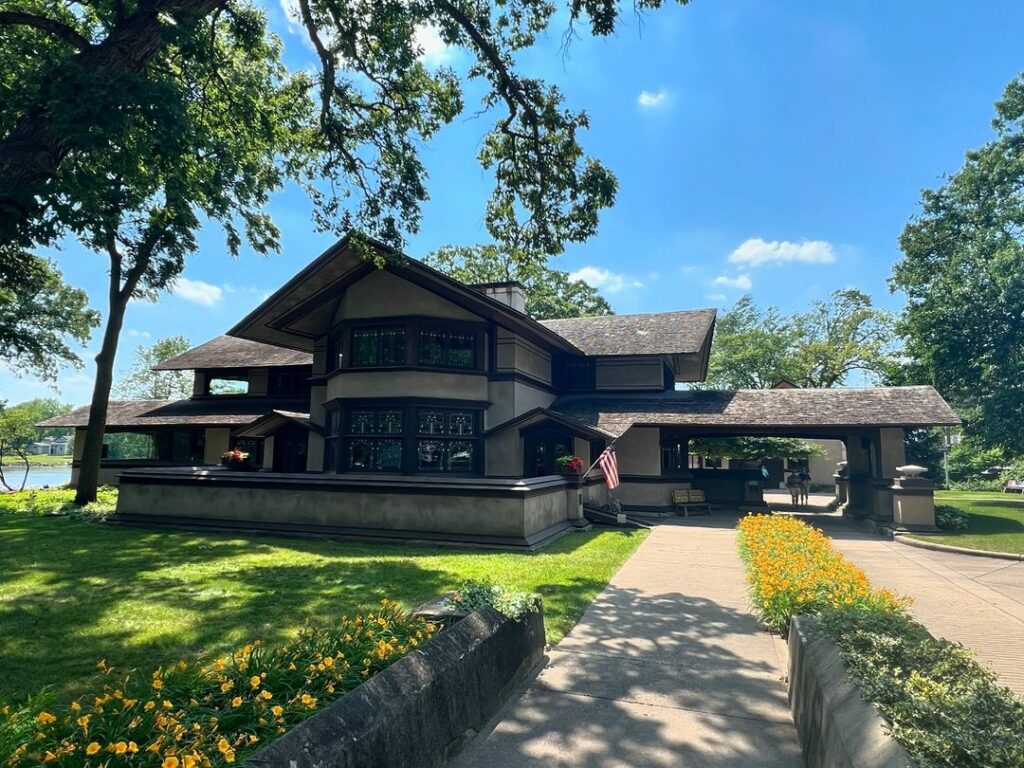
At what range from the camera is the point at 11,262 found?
1533 cm

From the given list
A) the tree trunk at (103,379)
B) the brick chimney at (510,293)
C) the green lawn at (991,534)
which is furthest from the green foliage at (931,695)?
the tree trunk at (103,379)

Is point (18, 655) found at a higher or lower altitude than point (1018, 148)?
lower

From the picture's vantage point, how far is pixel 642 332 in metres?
26.6

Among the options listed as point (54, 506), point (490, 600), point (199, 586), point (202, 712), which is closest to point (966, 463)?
point (490, 600)

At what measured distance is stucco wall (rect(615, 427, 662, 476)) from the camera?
2247 centimetres

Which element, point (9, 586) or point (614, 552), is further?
point (614, 552)

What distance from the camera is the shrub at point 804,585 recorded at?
6.22 meters

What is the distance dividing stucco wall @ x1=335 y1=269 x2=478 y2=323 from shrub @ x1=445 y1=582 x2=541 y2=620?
14.2m

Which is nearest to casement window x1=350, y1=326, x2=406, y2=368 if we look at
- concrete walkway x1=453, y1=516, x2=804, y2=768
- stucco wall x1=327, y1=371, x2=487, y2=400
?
stucco wall x1=327, y1=371, x2=487, y2=400

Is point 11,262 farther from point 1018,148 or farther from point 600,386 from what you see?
point 1018,148

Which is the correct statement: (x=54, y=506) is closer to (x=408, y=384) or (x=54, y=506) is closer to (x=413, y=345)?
(x=408, y=384)

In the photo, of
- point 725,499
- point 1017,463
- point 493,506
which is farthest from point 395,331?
point 1017,463

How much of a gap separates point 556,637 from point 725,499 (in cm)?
2228

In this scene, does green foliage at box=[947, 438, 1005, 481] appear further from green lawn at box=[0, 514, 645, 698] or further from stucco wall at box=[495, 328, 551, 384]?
green lawn at box=[0, 514, 645, 698]
